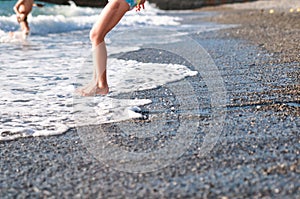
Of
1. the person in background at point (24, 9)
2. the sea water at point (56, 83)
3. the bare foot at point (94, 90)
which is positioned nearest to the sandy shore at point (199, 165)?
the sea water at point (56, 83)

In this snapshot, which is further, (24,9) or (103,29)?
(24,9)

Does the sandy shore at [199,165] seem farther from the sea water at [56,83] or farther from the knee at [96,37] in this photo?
the knee at [96,37]

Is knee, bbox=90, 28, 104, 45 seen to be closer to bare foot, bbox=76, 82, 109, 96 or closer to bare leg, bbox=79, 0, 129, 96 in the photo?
bare leg, bbox=79, 0, 129, 96

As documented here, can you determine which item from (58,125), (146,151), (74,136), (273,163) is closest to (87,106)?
(58,125)

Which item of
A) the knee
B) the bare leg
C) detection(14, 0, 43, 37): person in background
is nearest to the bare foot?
the bare leg

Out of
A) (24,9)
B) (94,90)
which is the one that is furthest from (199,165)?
(24,9)

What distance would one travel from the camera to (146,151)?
307cm

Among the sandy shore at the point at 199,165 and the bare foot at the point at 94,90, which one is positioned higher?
the sandy shore at the point at 199,165

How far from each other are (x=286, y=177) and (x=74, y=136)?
153cm

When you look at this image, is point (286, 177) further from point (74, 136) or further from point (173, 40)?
point (173, 40)

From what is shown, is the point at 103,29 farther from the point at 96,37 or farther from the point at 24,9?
the point at 24,9

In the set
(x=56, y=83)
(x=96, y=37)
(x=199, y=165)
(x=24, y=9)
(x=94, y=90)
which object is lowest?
(x=24, y=9)

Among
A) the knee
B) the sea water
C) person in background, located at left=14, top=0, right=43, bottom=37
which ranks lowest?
person in background, located at left=14, top=0, right=43, bottom=37

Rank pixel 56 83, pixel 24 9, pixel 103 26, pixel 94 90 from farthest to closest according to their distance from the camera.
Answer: pixel 24 9 → pixel 56 83 → pixel 94 90 → pixel 103 26
